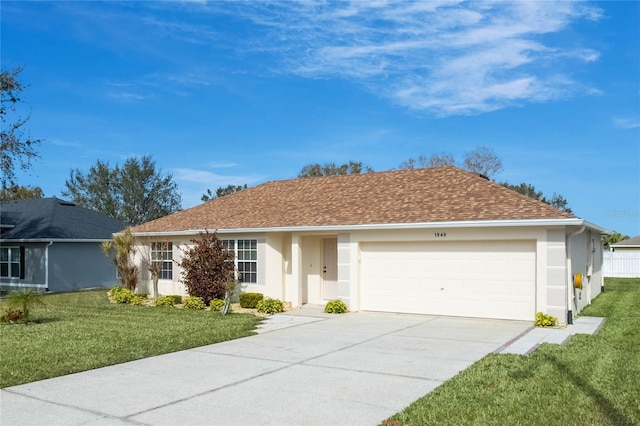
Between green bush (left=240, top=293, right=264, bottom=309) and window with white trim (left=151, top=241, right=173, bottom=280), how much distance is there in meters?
4.85

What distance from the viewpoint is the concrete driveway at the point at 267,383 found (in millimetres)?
6270

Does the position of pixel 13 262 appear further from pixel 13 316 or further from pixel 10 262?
pixel 13 316

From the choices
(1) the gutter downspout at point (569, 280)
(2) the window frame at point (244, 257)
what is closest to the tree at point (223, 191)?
(2) the window frame at point (244, 257)

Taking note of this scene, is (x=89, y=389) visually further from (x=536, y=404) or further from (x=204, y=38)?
(x=204, y=38)

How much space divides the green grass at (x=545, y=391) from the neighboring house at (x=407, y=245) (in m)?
3.71

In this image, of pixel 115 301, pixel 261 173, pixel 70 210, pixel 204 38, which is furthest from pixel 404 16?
pixel 261 173

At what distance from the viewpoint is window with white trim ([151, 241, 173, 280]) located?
21.2 metres

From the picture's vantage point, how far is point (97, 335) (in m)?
11.8

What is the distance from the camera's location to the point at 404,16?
1445 centimetres

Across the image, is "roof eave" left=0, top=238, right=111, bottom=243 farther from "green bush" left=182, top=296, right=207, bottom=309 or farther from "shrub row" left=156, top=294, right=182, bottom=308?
"green bush" left=182, top=296, right=207, bottom=309

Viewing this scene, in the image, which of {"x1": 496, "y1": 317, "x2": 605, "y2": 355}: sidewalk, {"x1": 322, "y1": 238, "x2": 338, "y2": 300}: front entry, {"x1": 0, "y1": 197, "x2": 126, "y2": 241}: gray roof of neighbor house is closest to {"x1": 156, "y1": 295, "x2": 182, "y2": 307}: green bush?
{"x1": 322, "y1": 238, "x2": 338, "y2": 300}: front entry

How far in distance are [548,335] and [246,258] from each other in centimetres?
1059

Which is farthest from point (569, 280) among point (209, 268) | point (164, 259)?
point (164, 259)

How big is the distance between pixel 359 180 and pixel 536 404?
1532 centimetres
